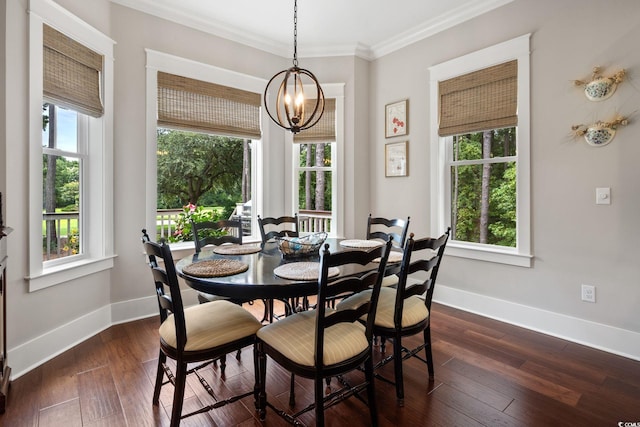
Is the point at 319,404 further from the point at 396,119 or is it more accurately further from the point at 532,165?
the point at 396,119

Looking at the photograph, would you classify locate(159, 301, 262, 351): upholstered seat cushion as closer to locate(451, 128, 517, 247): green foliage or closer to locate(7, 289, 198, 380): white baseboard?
locate(7, 289, 198, 380): white baseboard

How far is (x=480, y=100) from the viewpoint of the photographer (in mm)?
3250

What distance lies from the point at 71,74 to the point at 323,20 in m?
2.40

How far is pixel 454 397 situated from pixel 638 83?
2.58 metres

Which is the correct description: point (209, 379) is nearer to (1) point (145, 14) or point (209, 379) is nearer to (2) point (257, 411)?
(2) point (257, 411)

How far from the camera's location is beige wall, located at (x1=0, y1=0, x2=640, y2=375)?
2277 mm

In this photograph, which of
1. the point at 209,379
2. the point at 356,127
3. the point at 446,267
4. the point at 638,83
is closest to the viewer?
the point at 209,379

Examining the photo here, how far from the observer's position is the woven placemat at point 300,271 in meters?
1.70

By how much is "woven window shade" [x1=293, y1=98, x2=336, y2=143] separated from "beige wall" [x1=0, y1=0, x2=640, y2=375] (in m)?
0.94

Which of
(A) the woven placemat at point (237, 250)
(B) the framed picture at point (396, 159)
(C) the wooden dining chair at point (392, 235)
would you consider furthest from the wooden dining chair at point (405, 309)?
(B) the framed picture at point (396, 159)

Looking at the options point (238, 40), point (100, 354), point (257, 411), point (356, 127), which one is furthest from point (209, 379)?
point (238, 40)

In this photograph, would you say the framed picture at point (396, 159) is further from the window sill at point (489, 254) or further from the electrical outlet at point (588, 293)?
the electrical outlet at point (588, 293)

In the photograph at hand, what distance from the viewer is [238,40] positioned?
3775 millimetres

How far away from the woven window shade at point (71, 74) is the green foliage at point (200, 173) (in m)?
3.15
